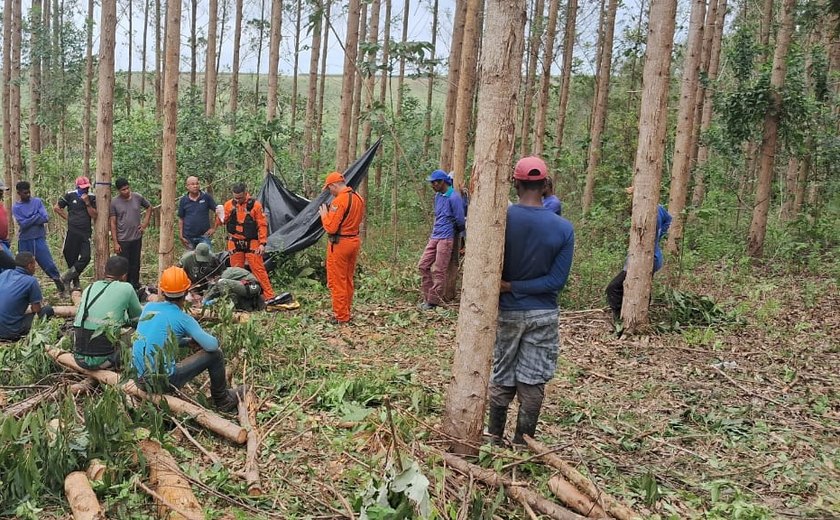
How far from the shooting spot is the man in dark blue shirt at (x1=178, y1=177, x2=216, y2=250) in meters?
9.66

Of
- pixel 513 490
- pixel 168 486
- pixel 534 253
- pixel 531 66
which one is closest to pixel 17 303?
pixel 168 486

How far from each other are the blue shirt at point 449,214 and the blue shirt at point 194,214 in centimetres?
384

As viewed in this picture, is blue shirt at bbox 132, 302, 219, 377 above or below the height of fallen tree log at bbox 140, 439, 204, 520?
above

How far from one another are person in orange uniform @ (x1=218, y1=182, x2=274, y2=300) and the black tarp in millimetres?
677

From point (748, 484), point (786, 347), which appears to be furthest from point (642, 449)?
point (786, 347)

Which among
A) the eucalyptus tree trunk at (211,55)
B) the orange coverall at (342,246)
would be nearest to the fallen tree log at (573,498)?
the orange coverall at (342,246)

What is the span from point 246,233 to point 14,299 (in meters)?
2.86

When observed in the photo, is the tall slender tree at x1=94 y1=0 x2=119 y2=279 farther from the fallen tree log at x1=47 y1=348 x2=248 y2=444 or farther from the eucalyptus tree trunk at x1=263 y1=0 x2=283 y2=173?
the eucalyptus tree trunk at x1=263 y1=0 x2=283 y2=173

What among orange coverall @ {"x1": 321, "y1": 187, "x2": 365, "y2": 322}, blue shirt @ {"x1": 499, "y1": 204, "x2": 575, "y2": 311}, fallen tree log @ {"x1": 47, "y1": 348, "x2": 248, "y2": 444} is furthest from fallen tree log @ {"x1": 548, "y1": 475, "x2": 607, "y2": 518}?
orange coverall @ {"x1": 321, "y1": 187, "x2": 365, "y2": 322}

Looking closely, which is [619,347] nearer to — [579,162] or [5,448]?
[5,448]

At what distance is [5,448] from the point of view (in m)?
3.46

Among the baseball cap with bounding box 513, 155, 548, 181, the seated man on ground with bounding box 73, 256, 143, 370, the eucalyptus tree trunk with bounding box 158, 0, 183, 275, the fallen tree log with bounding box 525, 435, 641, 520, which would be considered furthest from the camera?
the eucalyptus tree trunk with bounding box 158, 0, 183, 275

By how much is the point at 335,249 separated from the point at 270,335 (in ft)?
5.29

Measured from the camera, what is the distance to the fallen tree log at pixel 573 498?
3201 millimetres
